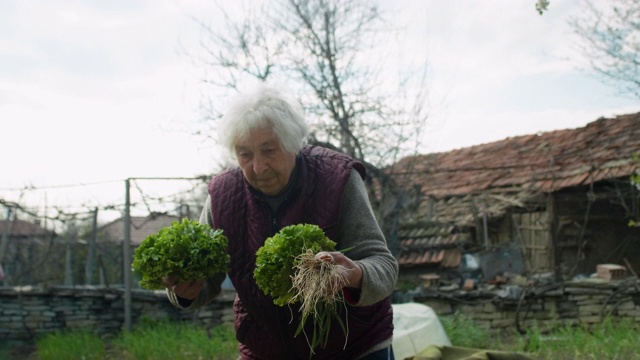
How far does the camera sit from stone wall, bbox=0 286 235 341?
900cm

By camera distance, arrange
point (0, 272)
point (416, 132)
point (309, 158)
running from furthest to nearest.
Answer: point (416, 132) < point (0, 272) < point (309, 158)

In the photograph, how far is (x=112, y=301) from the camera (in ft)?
30.0

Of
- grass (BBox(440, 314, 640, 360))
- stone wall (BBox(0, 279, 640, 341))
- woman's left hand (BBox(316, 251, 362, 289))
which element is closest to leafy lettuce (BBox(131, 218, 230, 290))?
woman's left hand (BBox(316, 251, 362, 289))

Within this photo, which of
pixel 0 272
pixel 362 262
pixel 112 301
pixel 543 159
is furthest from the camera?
pixel 543 159

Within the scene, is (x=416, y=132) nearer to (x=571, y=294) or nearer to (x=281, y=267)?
(x=571, y=294)

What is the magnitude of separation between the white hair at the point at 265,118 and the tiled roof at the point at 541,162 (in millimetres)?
8381

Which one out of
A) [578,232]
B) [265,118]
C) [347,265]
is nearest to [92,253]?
[265,118]

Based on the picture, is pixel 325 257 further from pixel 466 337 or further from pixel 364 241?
pixel 466 337

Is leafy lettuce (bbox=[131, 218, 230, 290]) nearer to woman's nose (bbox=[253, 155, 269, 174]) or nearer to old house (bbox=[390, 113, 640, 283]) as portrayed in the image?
woman's nose (bbox=[253, 155, 269, 174])

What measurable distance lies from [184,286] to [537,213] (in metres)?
11.7

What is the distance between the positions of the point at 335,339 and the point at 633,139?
12246mm

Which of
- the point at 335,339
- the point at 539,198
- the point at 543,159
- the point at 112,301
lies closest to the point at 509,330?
the point at 539,198

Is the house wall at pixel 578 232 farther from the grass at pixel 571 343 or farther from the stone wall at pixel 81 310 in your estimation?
the stone wall at pixel 81 310

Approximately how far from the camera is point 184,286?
2734mm
